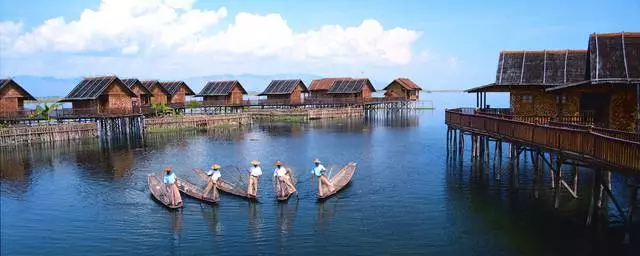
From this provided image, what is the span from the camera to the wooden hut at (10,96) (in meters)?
48.7

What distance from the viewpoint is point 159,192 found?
969 inches

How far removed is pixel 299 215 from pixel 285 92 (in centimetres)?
6094

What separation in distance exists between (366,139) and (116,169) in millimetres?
25115

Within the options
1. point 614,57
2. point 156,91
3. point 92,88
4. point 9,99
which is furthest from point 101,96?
point 614,57

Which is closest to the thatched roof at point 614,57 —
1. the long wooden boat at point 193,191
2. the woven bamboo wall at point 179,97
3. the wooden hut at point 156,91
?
the long wooden boat at point 193,191

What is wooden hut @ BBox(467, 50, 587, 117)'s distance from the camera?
99.3 feet

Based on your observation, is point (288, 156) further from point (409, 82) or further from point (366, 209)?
point (409, 82)

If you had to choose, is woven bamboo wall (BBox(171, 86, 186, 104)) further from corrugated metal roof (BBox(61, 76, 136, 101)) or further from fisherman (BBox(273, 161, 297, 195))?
fisherman (BBox(273, 161, 297, 195))

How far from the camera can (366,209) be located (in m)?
22.8

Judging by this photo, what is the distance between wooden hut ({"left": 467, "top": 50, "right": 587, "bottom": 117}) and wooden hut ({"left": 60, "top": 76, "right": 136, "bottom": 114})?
38.2 metres

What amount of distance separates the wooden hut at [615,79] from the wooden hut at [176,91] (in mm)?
59012

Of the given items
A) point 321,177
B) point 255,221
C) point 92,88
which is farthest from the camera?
point 92,88

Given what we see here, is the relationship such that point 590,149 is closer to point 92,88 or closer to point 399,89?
point 92,88

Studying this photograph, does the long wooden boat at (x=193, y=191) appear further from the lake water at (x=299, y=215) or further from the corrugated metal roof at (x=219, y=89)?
the corrugated metal roof at (x=219, y=89)
